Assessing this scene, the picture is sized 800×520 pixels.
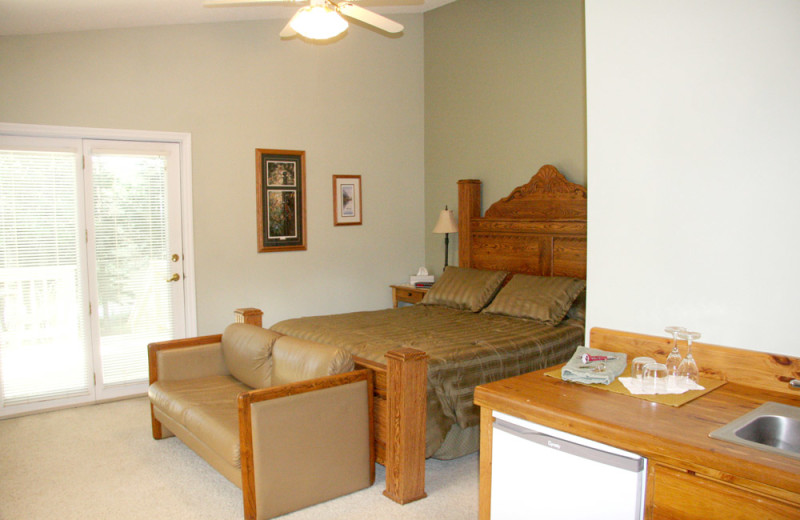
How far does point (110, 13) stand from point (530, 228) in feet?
11.3

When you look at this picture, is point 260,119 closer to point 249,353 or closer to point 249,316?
point 249,316

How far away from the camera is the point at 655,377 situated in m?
1.94

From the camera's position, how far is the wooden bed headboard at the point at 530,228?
468 centimetres

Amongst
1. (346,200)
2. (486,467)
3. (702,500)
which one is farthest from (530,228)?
(702,500)

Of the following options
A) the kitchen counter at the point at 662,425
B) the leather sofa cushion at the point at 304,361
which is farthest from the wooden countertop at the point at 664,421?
the leather sofa cushion at the point at 304,361

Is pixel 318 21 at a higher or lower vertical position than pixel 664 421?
higher

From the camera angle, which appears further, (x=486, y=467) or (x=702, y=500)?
(x=486, y=467)

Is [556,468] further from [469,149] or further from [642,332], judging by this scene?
[469,149]

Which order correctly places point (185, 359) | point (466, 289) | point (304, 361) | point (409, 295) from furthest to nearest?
point (409, 295) < point (466, 289) < point (185, 359) < point (304, 361)

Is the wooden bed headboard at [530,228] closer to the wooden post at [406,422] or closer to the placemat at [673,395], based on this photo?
the wooden post at [406,422]

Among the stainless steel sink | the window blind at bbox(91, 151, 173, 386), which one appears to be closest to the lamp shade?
the window blind at bbox(91, 151, 173, 386)

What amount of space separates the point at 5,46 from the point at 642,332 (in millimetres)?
4396

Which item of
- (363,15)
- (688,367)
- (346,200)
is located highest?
(363,15)

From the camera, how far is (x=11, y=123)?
4.19 metres
